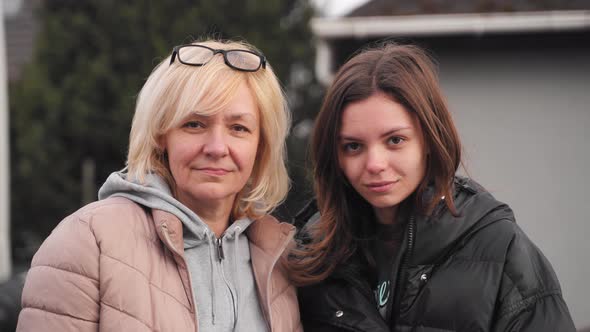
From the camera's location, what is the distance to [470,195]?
2141 millimetres

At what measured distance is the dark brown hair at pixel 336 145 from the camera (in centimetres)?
212

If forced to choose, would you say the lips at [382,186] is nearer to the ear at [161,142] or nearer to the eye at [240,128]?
the eye at [240,128]

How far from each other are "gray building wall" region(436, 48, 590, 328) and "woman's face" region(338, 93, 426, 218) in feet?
8.02

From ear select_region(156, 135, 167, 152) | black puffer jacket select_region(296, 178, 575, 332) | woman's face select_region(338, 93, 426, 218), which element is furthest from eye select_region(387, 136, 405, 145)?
ear select_region(156, 135, 167, 152)

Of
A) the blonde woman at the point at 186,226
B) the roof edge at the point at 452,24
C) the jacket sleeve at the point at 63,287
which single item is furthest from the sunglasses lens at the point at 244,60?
the roof edge at the point at 452,24

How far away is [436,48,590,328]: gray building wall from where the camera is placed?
14.7ft

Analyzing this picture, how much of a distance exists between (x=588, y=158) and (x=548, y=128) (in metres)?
0.33

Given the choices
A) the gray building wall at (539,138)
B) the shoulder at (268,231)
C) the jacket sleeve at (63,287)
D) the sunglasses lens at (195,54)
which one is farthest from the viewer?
the gray building wall at (539,138)

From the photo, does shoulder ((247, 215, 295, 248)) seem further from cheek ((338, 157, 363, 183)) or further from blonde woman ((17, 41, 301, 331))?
cheek ((338, 157, 363, 183))

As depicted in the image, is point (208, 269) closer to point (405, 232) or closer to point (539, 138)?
point (405, 232)

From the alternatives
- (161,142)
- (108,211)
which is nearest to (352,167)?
(161,142)

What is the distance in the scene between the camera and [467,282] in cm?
194

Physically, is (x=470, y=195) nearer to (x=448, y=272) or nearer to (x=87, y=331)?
(x=448, y=272)

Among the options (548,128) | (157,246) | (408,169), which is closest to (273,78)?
(408,169)
